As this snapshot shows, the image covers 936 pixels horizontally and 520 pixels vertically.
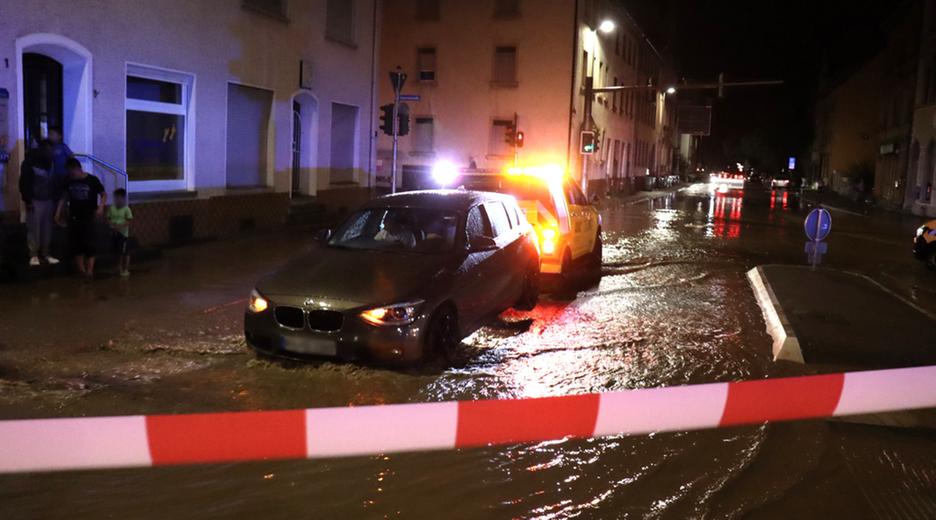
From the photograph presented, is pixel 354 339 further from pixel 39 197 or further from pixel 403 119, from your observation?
pixel 403 119

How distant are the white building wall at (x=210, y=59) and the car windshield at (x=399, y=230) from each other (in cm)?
626

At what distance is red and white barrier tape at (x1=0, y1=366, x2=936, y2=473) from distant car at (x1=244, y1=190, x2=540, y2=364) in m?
3.21

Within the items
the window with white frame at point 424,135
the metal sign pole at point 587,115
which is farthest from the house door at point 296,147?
the metal sign pole at point 587,115

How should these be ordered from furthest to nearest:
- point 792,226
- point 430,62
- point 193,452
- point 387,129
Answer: point 430,62 → point 792,226 → point 387,129 → point 193,452

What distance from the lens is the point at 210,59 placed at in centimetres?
1589

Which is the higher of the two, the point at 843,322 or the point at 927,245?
the point at 927,245

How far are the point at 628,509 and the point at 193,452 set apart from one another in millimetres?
2472

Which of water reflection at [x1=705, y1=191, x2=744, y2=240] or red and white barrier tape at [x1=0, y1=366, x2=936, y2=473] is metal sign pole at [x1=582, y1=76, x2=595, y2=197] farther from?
red and white barrier tape at [x1=0, y1=366, x2=936, y2=473]

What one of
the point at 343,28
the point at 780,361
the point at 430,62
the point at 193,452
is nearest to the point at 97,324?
the point at 193,452

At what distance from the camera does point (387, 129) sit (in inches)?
632

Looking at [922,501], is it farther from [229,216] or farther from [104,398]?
[229,216]

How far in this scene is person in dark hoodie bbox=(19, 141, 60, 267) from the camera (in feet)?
36.1

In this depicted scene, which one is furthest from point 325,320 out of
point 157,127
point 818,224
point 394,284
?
point 157,127

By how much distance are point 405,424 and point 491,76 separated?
112ft
